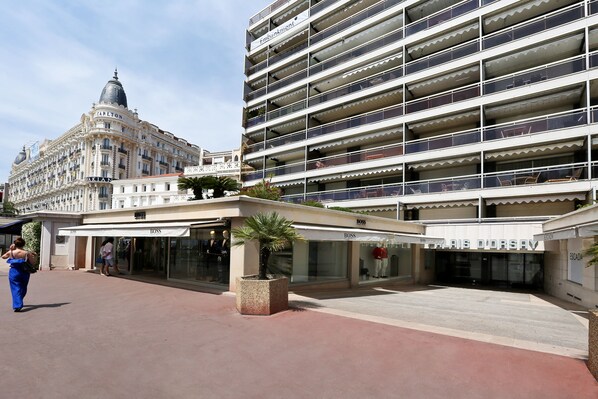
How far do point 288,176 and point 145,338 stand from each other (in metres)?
29.4

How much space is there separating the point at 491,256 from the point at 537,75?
1205cm


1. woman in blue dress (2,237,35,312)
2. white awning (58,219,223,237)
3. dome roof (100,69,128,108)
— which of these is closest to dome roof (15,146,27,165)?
dome roof (100,69,128,108)

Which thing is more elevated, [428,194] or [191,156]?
[191,156]

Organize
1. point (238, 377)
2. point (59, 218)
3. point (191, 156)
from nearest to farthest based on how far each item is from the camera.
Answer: point (238, 377) < point (59, 218) < point (191, 156)

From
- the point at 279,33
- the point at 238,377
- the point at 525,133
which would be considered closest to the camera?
the point at 238,377

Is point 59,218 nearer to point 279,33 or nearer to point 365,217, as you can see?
point 365,217

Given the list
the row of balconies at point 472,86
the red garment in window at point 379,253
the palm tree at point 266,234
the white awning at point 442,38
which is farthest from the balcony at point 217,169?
the palm tree at point 266,234

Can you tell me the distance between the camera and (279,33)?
40.1m

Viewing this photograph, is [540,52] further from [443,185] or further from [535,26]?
[443,185]

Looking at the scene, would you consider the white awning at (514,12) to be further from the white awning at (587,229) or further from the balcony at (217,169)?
the balcony at (217,169)

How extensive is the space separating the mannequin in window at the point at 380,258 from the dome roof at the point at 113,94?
73.8 meters

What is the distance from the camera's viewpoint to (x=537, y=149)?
21.8 metres

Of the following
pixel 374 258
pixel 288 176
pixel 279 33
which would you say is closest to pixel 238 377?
pixel 374 258

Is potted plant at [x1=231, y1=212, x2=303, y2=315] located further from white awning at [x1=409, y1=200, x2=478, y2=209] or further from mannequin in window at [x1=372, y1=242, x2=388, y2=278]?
white awning at [x1=409, y1=200, x2=478, y2=209]
